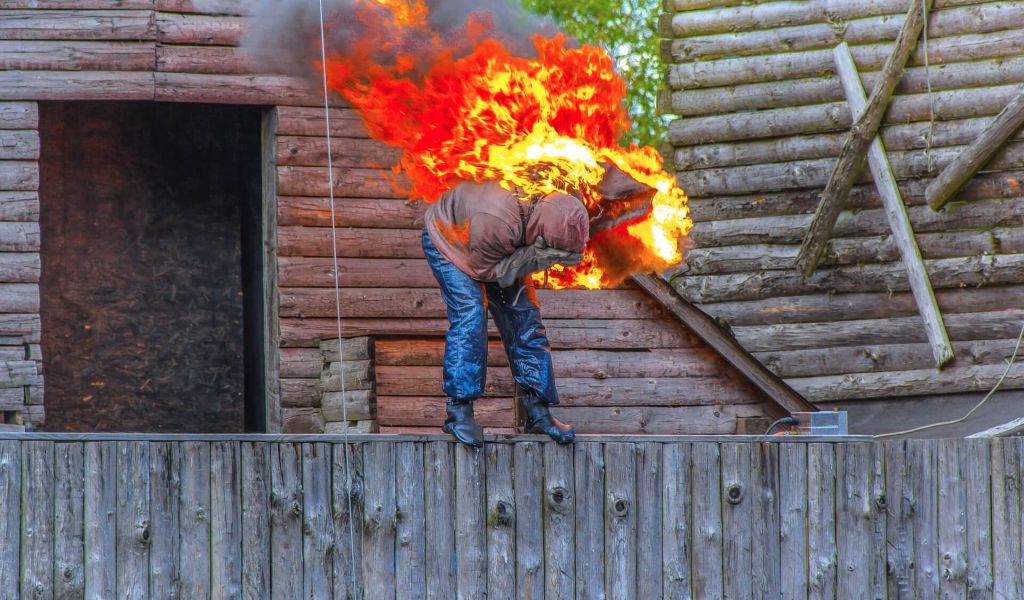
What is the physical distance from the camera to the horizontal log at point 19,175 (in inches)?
392

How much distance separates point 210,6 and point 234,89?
0.70m

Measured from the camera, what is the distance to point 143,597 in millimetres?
6555

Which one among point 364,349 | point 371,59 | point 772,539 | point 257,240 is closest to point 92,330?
point 257,240

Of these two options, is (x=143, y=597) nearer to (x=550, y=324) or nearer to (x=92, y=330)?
(x=550, y=324)

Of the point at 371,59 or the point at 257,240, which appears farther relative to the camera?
the point at 257,240

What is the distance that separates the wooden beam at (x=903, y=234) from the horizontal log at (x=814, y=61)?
0.82ft

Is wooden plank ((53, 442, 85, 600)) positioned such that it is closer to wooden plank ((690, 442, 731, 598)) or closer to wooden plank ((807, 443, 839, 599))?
wooden plank ((690, 442, 731, 598))

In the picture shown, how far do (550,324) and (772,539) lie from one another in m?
3.29

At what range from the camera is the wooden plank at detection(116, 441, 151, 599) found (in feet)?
21.5

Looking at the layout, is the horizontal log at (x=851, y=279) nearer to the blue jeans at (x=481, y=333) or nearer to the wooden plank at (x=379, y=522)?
the blue jeans at (x=481, y=333)

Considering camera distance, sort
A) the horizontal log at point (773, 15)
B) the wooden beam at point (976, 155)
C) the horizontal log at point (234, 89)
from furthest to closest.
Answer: the horizontal log at point (773, 15)
the wooden beam at point (976, 155)
the horizontal log at point (234, 89)

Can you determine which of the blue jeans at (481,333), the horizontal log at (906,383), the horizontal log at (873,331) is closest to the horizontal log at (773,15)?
the horizontal log at (873,331)

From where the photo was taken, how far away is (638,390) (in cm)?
979

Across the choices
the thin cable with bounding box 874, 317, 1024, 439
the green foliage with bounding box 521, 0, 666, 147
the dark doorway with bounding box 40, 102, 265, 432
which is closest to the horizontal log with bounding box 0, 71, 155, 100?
the dark doorway with bounding box 40, 102, 265, 432
